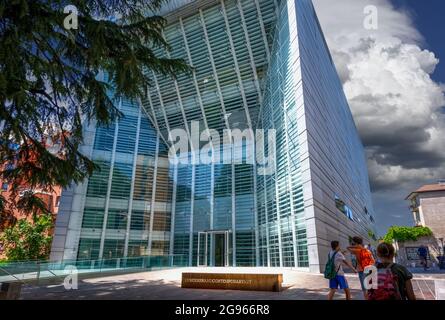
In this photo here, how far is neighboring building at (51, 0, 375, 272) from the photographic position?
64.0 feet

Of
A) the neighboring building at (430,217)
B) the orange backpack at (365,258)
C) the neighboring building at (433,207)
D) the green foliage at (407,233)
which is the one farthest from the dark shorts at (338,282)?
the neighboring building at (433,207)

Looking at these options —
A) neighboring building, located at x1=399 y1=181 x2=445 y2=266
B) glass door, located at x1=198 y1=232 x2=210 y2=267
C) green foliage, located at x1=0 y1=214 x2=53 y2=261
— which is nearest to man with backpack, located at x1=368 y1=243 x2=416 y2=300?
glass door, located at x1=198 y1=232 x2=210 y2=267

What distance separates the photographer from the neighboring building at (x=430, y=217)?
38.6 meters

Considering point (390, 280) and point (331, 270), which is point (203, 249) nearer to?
point (331, 270)

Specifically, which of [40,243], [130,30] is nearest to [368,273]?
[130,30]

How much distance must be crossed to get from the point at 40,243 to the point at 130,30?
1165 inches

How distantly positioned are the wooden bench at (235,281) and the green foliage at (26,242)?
83.5 feet

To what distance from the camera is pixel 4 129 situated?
6.81 m

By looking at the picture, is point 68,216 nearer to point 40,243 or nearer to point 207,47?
point 40,243

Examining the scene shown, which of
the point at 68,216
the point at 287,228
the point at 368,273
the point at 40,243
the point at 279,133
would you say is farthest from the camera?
the point at 40,243

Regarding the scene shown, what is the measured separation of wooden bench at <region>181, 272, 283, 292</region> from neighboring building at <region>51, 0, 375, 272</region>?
9.07 m

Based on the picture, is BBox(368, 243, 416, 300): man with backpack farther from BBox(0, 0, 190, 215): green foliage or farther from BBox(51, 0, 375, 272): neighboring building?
BBox(51, 0, 375, 272): neighboring building

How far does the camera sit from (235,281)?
8805 millimetres

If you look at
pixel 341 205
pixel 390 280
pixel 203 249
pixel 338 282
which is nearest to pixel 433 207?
pixel 341 205
